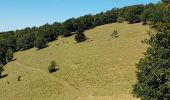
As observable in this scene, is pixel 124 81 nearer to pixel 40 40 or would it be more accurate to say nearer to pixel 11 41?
pixel 40 40

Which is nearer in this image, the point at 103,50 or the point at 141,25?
the point at 103,50

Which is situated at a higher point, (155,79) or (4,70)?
(155,79)

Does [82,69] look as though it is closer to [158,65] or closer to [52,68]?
[52,68]

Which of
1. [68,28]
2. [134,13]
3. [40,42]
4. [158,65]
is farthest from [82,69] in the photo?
[158,65]

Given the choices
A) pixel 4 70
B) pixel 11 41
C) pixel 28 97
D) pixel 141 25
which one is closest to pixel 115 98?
pixel 28 97

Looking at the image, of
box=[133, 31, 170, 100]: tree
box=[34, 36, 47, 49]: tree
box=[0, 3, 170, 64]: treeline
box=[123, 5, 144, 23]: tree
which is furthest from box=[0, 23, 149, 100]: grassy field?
box=[133, 31, 170, 100]: tree

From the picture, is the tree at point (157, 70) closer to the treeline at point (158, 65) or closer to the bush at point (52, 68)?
the treeline at point (158, 65)

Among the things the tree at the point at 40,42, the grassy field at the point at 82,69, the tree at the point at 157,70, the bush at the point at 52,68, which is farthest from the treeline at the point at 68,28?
the tree at the point at 157,70
